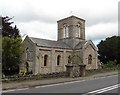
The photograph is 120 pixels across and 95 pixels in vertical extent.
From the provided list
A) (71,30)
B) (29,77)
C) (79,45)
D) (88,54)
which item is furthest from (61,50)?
(29,77)

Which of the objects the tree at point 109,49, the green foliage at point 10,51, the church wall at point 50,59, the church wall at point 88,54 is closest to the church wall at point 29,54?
the church wall at point 50,59

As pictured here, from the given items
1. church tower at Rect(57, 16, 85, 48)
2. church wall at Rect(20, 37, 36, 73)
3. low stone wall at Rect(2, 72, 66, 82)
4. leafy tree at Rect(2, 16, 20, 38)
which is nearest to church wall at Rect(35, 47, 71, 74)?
church wall at Rect(20, 37, 36, 73)

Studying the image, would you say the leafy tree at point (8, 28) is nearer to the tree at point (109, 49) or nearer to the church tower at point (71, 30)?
the church tower at point (71, 30)

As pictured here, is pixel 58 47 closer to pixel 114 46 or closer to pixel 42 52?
pixel 42 52

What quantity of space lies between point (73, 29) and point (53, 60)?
9.88 metres

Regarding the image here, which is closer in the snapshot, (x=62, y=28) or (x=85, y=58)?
(x=85, y=58)

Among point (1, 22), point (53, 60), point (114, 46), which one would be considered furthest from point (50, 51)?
point (114, 46)

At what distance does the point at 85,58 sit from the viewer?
1943 inches

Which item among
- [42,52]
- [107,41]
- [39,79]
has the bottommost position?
[39,79]

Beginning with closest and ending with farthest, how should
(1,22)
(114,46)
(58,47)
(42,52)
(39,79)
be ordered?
(39,79) → (42,52) → (58,47) → (1,22) → (114,46)

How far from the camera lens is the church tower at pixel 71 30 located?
52.3 metres

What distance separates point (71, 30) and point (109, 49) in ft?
73.7

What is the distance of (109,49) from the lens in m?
70.8

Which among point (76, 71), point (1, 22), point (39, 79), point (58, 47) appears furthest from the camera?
point (1, 22)
